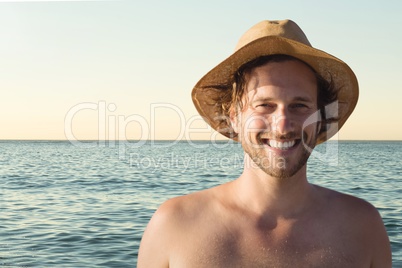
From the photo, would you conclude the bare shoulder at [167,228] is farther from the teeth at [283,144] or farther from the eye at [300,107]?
the eye at [300,107]

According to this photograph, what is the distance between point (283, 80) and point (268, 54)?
0.18 metres

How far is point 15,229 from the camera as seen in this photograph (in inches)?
491

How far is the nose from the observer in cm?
280

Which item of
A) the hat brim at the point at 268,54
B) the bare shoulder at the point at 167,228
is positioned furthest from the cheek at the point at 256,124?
the bare shoulder at the point at 167,228

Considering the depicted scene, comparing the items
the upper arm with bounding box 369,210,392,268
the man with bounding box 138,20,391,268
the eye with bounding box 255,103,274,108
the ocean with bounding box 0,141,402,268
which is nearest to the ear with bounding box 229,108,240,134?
the man with bounding box 138,20,391,268

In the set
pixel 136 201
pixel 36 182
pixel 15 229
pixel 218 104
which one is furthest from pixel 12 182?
pixel 218 104

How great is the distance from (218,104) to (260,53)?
562mm

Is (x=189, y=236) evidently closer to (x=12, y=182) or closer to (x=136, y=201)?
(x=136, y=201)

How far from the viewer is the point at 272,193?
306 cm

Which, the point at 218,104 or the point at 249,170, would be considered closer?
the point at 249,170

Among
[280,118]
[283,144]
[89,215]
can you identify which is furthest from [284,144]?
[89,215]

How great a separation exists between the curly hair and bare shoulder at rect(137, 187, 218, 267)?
55 cm

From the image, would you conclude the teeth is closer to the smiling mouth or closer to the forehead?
the smiling mouth

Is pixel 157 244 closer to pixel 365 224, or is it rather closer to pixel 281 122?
pixel 281 122
